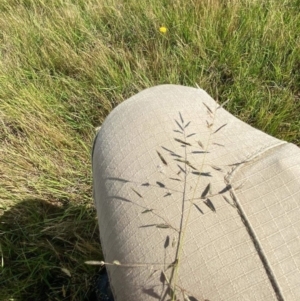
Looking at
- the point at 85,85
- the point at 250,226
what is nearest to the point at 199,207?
the point at 250,226

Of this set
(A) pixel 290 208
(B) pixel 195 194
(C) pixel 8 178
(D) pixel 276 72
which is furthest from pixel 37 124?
(A) pixel 290 208

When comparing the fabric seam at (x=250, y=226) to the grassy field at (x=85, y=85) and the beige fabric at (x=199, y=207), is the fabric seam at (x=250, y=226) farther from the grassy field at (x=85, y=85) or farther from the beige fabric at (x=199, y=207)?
the grassy field at (x=85, y=85)

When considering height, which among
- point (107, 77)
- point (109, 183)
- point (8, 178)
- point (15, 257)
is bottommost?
point (15, 257)

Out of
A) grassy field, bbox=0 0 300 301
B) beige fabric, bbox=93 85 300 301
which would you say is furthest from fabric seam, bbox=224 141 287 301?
grassy field, bbox=0 0 300 301

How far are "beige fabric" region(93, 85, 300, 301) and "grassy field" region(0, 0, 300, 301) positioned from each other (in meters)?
0.71

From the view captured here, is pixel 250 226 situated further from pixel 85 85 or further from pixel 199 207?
pixel 85 85

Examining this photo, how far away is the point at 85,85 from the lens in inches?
83.6

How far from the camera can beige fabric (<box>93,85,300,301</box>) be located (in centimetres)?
77

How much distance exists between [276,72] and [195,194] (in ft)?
3.93

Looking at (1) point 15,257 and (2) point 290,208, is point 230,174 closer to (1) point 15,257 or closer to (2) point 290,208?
(2) point 290,208

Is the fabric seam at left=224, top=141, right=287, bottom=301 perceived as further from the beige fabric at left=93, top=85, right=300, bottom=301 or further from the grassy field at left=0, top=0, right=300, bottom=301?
the grassy field at left=0, top=0, right=300, bottom=301

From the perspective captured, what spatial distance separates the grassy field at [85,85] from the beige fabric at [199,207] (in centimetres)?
71

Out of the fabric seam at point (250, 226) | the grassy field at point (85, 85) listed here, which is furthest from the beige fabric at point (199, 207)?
the grassy field at point (85, 85)

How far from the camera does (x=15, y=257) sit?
5.67ft
